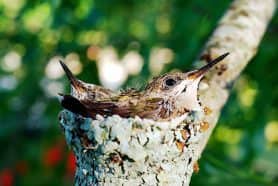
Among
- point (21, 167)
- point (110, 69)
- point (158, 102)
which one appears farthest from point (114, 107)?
point (21, 167)

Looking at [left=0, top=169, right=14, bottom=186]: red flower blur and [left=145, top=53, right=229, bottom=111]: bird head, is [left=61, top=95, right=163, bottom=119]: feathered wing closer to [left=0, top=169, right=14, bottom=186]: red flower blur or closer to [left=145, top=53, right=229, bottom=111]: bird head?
[left=145, top=53, right=229, bottom=111]: bird head

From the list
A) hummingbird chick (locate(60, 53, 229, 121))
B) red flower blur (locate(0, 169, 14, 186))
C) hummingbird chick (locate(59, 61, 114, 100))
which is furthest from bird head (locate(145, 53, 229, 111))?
red flower blur (locate(0, 169, 14, 186))

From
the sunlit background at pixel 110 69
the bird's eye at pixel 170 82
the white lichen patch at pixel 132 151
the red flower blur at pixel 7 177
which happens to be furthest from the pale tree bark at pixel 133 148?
the red flower blur at pixel 7 177

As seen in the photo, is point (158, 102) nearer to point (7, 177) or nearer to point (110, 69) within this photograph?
point (110, 69)

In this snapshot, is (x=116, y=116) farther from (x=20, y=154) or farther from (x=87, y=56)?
(x=20, y=154)

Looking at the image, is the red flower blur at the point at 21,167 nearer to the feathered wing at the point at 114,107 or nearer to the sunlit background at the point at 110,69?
the sunlit background at the point at 110,69

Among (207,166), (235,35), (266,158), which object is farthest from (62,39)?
(235,35)
